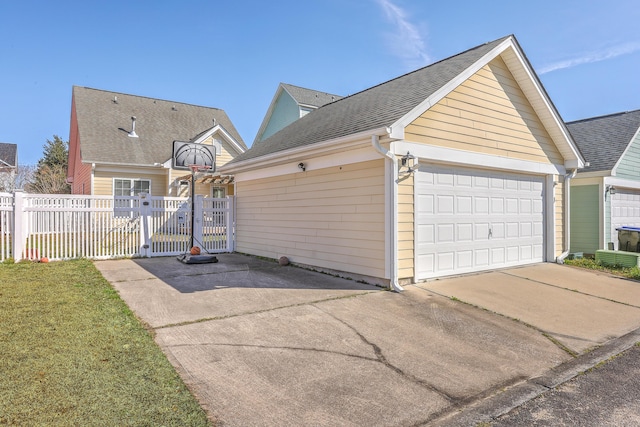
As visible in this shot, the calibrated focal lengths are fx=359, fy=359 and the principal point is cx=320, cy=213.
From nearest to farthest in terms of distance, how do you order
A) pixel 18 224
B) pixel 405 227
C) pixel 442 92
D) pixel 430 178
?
1. pixel 405 227
2. pixel 442 92
3. pixel 430 178
4. pixel 18 224

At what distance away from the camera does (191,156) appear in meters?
10.2

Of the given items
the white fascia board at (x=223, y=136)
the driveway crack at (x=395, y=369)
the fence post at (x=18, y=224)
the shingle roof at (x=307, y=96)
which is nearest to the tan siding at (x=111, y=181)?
the white fascia board at (x=223, y=136)

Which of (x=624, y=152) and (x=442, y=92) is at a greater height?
(x=442, y=92)

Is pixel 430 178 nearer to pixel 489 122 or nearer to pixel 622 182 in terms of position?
pixel 489 122

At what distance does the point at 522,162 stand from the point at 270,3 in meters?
8.46

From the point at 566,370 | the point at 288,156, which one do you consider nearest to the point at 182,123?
the point at 288,156

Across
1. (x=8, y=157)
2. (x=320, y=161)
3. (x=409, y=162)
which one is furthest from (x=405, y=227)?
(x=8, y=157)

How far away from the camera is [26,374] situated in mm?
2865

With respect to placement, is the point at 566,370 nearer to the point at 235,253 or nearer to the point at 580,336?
the point at 580,336

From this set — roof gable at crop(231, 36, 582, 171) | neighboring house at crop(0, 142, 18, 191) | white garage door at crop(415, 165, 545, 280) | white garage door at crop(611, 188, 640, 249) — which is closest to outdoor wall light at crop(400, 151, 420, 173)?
white garage door at crop(415, 165, 545, 280)

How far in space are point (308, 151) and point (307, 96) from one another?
44.6 ft

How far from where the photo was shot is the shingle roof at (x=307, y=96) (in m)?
19.4

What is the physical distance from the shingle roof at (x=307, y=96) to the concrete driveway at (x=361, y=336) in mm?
14037

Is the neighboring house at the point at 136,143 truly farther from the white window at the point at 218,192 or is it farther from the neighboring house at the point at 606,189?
the neighboring house at the point at 606,189
